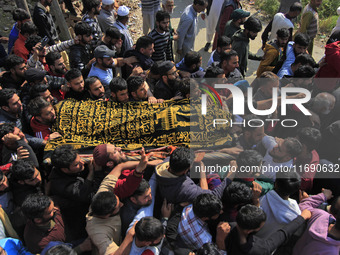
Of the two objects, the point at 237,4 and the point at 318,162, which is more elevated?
the point at 237,4

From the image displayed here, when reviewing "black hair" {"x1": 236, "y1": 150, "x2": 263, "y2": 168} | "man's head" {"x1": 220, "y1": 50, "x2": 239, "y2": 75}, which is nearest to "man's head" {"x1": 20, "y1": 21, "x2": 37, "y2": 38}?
"man's head" {"x1": 220, "y1": 50, "x2": 239, "y2": 75}

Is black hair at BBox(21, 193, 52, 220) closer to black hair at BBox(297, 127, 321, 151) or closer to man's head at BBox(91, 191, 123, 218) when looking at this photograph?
man's head at BBox(91, 191, 123, 218)

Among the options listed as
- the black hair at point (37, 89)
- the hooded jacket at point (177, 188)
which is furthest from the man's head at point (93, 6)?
the hooded jacket at point (177, 188)

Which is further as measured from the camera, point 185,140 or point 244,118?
point 244,118

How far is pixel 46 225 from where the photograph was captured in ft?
8.08

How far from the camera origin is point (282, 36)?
4.54 m

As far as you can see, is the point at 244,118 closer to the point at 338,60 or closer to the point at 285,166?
the point at 285,166

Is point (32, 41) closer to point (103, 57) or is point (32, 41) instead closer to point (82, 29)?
point (82, 29)

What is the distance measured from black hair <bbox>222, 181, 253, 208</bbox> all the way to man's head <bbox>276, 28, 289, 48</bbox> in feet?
9.91

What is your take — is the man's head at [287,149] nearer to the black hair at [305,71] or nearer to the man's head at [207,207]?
the man's head at [207,207]

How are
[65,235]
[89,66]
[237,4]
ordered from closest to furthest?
[65,235] < [89,66] < [237,4]

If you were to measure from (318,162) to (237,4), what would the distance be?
3.98 m

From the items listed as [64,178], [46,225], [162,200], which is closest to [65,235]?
[46,225]

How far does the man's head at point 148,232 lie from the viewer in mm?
2191
